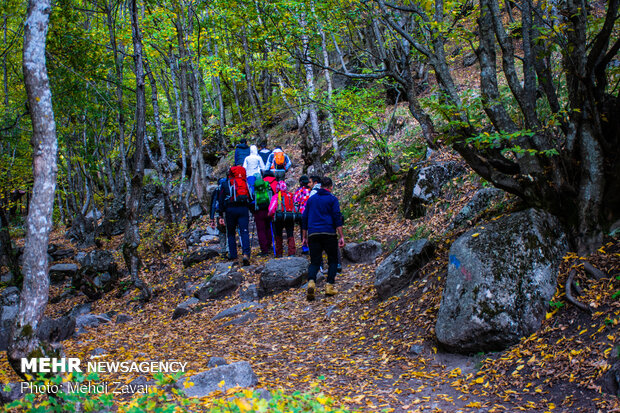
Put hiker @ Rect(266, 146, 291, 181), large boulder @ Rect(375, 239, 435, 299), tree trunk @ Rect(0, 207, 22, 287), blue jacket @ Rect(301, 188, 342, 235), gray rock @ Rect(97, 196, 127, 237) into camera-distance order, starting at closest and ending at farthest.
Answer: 1. large boulder @ Rect(375, 239, 435, 299)
2. blue jacket @ Rect(301, 188, 342, 235)
3. hiker @ Rect(266, 146, 291, 181)
4. tree trunk @ Rect(0, 207, 22, 287)
5. gray rock @ Rect(97, 196, 127, 237)

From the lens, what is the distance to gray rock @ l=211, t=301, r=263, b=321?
27.2 ft

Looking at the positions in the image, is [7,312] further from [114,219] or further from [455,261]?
[114,219]

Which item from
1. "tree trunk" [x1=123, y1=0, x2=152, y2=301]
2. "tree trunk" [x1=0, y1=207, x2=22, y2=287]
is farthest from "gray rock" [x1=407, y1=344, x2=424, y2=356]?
"tree trunk" [x1=0, y1=207, x2=22, y2=287]

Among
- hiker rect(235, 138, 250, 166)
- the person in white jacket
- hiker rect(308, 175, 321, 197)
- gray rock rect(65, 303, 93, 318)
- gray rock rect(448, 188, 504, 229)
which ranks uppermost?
hiker rect(235, 138, 250, 166)

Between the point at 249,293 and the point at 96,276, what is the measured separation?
19.7 ft

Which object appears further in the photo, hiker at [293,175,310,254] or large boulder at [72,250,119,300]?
large boulder at [72,250,119,300]

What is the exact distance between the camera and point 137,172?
30.9ft

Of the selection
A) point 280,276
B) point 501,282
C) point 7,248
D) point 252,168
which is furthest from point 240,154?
point 7,248

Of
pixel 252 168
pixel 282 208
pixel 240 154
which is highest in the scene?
pixel 240 154

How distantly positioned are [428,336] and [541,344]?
1.36 metres

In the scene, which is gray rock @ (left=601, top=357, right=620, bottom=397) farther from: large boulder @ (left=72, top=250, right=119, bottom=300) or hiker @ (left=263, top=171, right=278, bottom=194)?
large boulder @ (left=72, top=250, right=119, bottom=300)

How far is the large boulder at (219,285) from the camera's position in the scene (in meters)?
9.44

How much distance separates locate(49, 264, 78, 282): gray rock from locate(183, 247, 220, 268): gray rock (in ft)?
19.1

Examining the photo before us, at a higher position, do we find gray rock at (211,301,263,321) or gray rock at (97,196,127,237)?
gray rock at (97,196,127,237)
